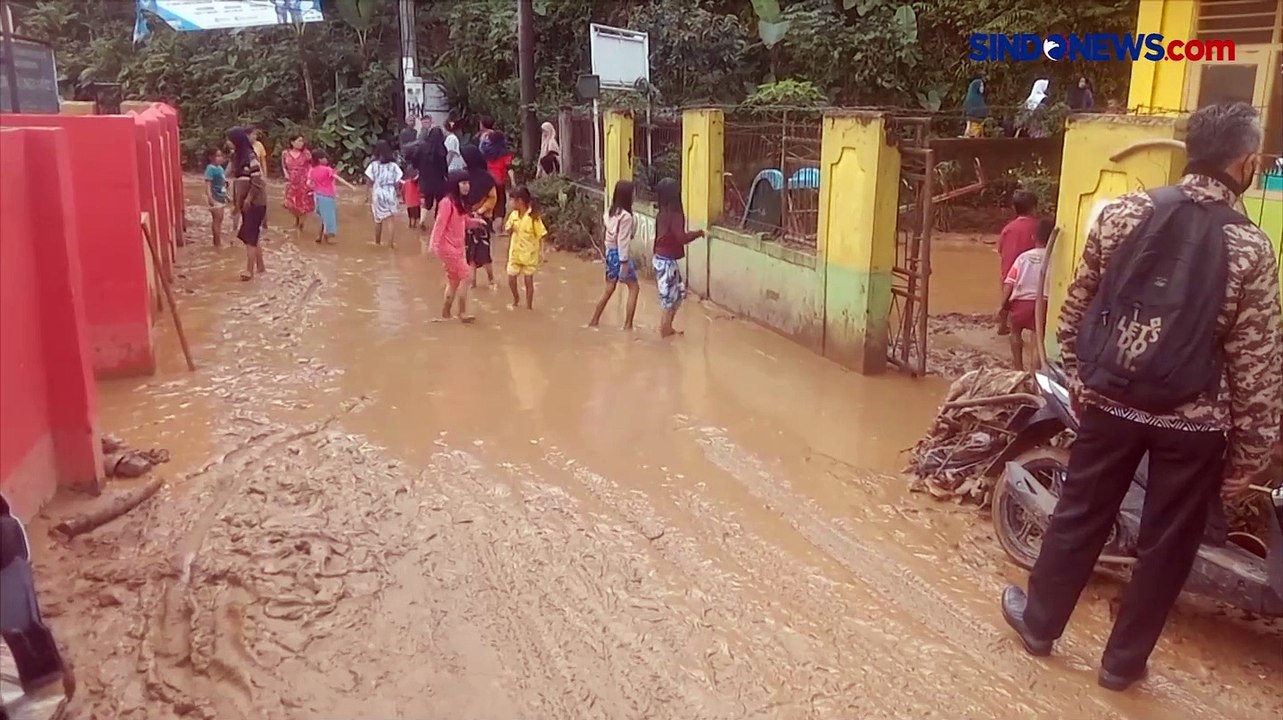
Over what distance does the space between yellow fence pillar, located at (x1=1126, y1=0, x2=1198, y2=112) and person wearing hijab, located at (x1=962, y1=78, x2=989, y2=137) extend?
7.32 meters

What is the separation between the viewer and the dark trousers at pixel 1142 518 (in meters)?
3.45

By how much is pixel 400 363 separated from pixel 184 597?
3986mm

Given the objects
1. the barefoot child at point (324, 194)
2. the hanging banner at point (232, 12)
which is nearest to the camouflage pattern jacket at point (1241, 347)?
the barefoot child at point (324, 194)

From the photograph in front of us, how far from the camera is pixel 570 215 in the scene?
48.5 feet

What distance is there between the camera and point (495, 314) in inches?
403

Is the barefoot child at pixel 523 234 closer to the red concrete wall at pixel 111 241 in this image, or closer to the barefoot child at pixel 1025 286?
the red concrete wall at pixel 111 241

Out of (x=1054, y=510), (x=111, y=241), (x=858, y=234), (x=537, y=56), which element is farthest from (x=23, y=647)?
(x=537, y=56)

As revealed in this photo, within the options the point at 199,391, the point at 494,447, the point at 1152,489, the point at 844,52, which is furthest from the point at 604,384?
the point at 844,52

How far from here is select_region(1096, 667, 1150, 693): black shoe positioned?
3775mm

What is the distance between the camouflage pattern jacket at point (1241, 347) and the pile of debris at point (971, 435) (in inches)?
69.6

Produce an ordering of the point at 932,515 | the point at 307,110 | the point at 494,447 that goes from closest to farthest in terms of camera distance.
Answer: the point at 932,515 < the point at 494,447 < the point at 307,110

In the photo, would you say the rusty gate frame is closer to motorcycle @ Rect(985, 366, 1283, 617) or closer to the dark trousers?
motorcycle @ Rect(985, 366, 1283, 617)

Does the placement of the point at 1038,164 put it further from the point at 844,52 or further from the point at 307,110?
the point at 307,110

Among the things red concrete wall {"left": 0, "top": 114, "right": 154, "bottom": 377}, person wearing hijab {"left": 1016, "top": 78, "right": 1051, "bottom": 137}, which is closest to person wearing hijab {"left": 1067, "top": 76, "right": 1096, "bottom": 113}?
person wearing hijab {"left": 1016, "top": 78, "right": 1051, "bottom": 137}
